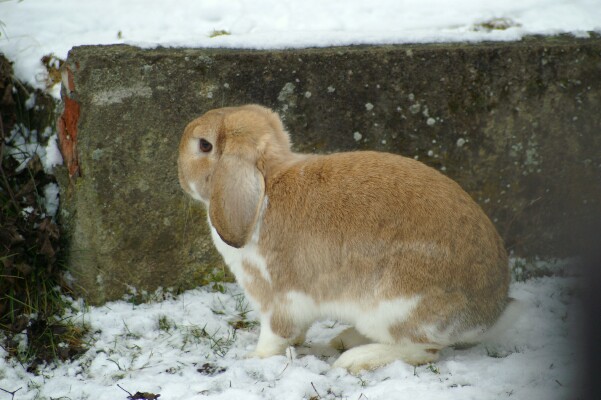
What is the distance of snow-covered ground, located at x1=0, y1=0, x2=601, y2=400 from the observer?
350cm

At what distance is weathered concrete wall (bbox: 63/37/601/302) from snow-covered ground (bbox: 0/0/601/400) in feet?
0.55

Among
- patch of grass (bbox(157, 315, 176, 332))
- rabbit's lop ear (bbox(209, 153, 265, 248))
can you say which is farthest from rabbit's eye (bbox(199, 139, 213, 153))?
patch of grass (bbox(157, 315, 176, 332))

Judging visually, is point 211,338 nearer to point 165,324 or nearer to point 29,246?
point 165,324

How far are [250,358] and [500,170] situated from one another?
6.59 feet

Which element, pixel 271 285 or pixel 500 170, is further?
pixel 500 170

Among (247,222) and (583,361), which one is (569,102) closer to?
(247,222)

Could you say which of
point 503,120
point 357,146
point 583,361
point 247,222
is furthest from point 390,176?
point 583,361

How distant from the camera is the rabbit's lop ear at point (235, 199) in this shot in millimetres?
3576

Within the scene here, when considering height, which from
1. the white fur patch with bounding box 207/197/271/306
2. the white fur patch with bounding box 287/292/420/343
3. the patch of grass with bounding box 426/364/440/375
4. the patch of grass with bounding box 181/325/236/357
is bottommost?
the patch of grass with bounding box 181/325/236/357

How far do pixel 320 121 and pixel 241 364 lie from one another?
155cm

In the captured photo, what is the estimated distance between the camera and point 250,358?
12.5 ft

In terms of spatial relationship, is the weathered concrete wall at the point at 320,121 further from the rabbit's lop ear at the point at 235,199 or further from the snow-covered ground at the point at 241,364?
the rabbit's lop ear at the point at 235,199

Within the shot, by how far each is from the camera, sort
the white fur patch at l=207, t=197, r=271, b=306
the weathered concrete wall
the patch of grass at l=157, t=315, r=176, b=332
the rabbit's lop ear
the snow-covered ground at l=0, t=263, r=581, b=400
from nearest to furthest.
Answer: the snow-covered ground at l=0, t=263, r=581, b=400, the rabbit's lop ear, the white fur patch at l=207, t=197, r=271, b=306, the patch of grass at l=157, t=315, r=176, b=332, the weathered concrete wall

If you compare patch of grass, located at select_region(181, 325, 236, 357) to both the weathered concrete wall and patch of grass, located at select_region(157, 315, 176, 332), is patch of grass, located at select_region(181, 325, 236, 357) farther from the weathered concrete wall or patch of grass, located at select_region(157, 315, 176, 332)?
the weathered concrete wall
